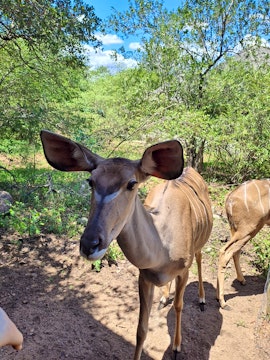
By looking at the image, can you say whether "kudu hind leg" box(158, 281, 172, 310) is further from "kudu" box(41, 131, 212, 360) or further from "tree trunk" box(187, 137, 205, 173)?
"tree trunk" box(187, 137, 205, 173)

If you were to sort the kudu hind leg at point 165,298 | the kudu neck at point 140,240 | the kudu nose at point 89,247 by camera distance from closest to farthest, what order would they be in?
the kudu nose at point 89,247 < the kudu neck at point 140,240 < the kudu hind leg at point 165,298

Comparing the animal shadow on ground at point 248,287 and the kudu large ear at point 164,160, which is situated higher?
the kudu large ear at point 164,160

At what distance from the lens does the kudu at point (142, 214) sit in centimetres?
169

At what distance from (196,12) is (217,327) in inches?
283

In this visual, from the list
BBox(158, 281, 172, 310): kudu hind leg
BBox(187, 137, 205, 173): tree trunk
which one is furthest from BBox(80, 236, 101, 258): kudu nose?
BBox(187, 137, 205, 173): tree trunk

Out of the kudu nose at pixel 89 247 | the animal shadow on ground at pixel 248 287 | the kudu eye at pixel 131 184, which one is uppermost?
the kudu eye at pixel 131 184

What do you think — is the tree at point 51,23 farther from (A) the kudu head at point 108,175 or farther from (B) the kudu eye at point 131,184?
(B) the kudu eye at point 131,184

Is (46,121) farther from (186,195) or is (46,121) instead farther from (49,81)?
(186,195)

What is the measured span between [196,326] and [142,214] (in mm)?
1677

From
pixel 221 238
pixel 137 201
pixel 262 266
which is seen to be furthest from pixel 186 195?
pixel 221 238

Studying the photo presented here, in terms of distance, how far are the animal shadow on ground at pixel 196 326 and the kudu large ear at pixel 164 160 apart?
1.73 meters

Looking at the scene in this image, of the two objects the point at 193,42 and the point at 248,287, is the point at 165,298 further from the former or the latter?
the point at 193,42

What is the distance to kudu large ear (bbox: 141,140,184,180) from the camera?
1858 millimetres

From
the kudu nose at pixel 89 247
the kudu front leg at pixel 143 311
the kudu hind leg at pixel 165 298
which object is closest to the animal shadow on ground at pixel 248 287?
the kudu hind leg at pixel 165 298
